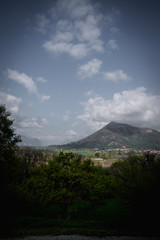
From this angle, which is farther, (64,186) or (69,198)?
(64,186)

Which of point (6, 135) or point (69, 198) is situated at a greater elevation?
point (6, 135)

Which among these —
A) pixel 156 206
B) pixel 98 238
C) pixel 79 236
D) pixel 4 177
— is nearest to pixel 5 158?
pixel 4 177

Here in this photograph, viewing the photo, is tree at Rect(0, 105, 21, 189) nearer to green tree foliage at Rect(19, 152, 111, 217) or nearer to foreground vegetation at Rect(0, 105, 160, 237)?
foreground vegetation at Rect(0, 105, 160, 237)

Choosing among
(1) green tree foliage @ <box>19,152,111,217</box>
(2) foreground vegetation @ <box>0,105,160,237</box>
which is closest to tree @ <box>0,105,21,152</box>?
(2) foreground vegetation @ <box>0,105,160,237</box>

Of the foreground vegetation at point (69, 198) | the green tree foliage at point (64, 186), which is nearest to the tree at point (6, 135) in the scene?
the foreground vegetation at point (69, 198)

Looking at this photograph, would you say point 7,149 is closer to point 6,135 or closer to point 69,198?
point 6,135

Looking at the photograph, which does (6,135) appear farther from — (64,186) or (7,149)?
(64,186)

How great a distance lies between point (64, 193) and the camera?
2012cm

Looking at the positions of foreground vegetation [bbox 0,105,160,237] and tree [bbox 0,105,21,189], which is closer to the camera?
foreground vegetation [bbox 0,105,160,237]

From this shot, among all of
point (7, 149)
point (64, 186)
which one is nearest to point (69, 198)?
point (64, 186)

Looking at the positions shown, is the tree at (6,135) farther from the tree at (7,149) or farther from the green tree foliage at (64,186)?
the green tree foliage at (64,186)

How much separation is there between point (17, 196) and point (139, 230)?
2157 cm

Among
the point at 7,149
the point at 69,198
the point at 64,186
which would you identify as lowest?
the point at 69,198

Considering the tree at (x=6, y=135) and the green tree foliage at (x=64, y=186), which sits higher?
the tree at (x=6, y=135)
